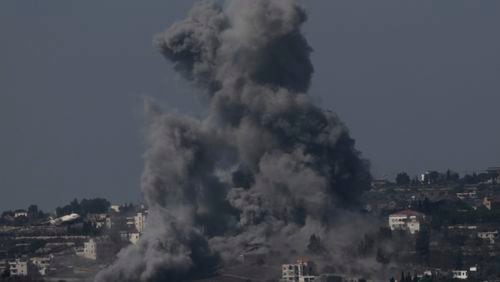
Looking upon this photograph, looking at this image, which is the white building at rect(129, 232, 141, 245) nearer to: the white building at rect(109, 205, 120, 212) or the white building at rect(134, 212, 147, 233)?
the white building at rect(134, 212, 147, 233)

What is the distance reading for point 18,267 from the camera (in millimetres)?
100188

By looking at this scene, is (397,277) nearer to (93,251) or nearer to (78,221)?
(93,251)

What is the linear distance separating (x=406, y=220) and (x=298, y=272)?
1975cm

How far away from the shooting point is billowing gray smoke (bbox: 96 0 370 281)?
9088cm

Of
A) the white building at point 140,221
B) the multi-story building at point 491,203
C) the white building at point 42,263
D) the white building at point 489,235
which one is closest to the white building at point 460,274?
the white building at point 489,235

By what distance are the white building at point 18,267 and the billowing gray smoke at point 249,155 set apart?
25.3ft

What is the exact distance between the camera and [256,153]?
306 feet

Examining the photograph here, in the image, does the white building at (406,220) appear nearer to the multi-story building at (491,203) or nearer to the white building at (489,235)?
the white building at (489,235)

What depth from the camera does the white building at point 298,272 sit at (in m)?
86.6

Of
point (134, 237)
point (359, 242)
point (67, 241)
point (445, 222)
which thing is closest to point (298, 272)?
point (359, 242)

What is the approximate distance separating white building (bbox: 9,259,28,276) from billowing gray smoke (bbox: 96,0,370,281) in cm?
771

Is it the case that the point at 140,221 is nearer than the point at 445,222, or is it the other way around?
the point at 140,221

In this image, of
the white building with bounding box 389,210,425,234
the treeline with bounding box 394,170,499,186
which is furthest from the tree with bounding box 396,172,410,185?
the white building with bounding box 389,210,425,234

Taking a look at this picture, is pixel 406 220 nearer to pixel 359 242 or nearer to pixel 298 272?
pixel 359 242
